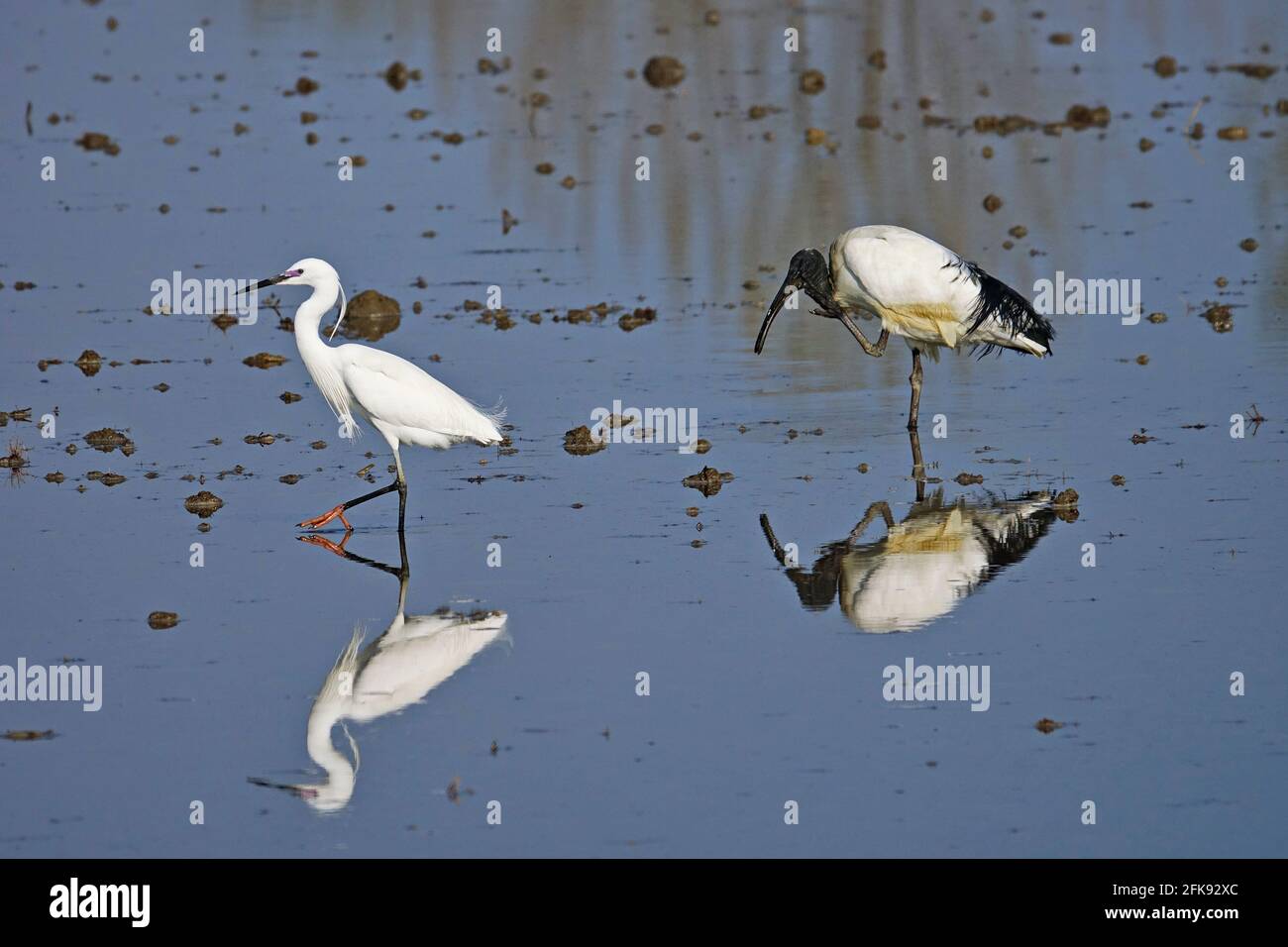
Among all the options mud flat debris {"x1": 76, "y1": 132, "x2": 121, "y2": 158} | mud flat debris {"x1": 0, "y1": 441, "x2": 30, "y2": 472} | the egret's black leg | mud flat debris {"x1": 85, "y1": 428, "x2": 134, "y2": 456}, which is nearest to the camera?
mud flat debris {"x1": 0, "y1": 441, "x2": 30, "y2": 472}

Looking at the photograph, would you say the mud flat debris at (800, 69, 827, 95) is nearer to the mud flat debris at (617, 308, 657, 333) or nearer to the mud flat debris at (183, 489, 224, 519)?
the mud flat debris at (617, 308, 657, 333)

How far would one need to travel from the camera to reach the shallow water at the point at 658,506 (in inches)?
305

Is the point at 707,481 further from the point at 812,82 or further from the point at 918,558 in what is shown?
the point at 812,82

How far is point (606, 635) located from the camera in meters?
9.38

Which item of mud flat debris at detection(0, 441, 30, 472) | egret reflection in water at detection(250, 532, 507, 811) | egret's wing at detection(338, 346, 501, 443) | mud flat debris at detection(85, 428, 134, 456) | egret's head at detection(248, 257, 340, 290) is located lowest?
egret reflection in water at detection(250, 532, 507, 811)

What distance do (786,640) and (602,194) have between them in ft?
38.7

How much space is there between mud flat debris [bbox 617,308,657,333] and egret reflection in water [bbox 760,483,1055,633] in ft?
15.2

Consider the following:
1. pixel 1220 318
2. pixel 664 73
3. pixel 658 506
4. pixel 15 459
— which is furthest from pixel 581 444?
pixel 664 73

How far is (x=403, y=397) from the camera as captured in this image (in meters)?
11.1

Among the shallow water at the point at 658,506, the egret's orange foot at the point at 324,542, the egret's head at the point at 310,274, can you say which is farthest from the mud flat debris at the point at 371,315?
the egret's orange foot at the point at 324,542

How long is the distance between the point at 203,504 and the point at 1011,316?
5236 mm

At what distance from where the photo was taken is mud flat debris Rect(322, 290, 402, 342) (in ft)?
51.8

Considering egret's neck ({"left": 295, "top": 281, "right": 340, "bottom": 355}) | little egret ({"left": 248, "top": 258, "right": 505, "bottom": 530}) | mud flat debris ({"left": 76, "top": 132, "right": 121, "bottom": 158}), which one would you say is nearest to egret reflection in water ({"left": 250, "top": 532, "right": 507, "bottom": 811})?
little egret ({"left": 248, "top": 258, "right": 505, "bottom": 530})

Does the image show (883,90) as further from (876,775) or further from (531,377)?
(876,775)
